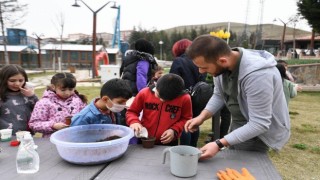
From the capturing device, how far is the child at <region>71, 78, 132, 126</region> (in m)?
1.73

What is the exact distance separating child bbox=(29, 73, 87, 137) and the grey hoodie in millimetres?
1379

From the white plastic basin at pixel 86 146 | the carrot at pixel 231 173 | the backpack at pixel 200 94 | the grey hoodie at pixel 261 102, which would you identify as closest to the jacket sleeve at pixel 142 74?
the backpack at pixel 200 94

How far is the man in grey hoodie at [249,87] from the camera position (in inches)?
54.1

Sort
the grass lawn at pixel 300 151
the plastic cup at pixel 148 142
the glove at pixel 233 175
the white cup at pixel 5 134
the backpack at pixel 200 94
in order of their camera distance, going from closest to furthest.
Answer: the glove at pixel 233 175, the plastic cup at pixel 148 142, the white cup at pixel 5 134, the backpack at pixel 200 94, the grass lawn at pixel 300 151

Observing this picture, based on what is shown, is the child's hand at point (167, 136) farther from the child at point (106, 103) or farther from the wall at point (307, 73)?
the wall at point (307, 73)

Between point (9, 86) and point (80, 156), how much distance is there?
134 centimetres

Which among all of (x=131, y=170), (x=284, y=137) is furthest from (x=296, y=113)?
(x=131, y=170)

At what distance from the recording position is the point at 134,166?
1415 millimetres

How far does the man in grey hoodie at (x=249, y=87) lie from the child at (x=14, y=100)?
64.4 inches

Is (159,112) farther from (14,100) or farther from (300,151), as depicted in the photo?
(300,151)

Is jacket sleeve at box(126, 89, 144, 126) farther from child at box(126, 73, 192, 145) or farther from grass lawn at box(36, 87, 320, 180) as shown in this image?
grass lawn at box(36, 87, 320, 180)

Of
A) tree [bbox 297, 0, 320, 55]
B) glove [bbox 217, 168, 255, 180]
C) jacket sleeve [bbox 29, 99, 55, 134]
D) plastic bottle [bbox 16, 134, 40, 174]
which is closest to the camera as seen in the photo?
glove [bbox 217, 168, 255, 180]

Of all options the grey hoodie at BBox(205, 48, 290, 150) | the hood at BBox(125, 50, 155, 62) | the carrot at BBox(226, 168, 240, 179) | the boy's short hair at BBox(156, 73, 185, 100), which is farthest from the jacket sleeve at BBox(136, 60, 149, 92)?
the carrot at BBox(226, 168, 240, 179)

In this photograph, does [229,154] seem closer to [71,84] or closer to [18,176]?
[18,176]
